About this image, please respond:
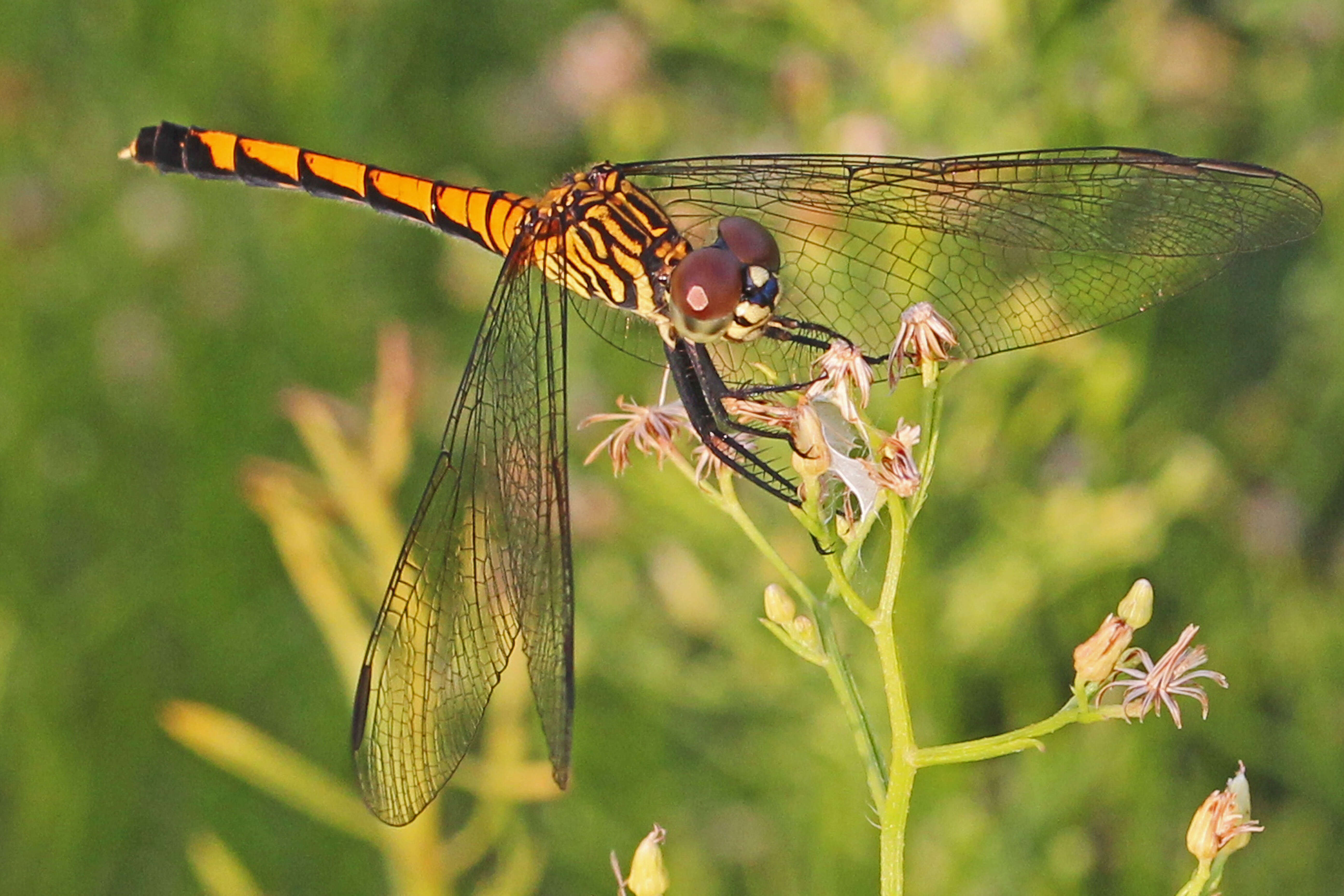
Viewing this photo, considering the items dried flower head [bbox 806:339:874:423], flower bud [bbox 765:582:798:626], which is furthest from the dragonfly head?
flower bud [bbox 765:582:798:626]

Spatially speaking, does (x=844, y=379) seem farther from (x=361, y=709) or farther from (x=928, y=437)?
(x=361, y=709)

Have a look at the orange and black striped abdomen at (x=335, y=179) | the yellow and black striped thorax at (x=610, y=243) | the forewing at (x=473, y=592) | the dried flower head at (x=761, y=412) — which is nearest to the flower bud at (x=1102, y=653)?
the dried flower head at (x=761, y=412)

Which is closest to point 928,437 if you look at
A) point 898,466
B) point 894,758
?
point 898,466

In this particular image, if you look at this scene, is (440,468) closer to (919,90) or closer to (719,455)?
(719,455)

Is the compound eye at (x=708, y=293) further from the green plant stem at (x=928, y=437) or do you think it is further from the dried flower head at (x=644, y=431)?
the green plant stem at (x=928, y=437)

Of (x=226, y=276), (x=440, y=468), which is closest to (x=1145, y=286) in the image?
(x=440, y=468)

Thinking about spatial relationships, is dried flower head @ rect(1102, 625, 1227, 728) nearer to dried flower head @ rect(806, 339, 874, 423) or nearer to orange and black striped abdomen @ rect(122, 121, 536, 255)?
dried flower head @ rect(806, 339, 874, 423)
